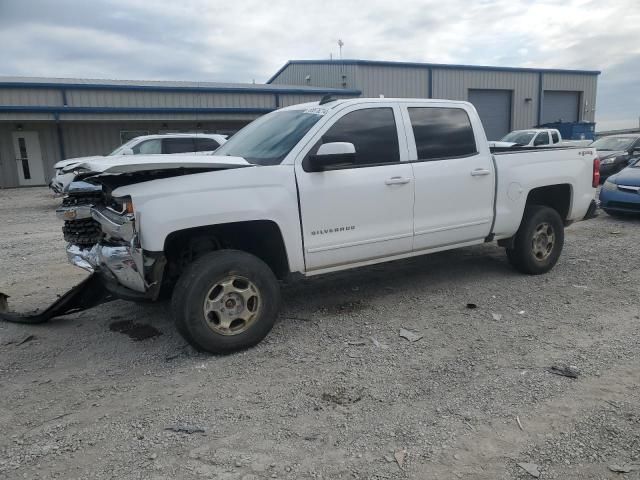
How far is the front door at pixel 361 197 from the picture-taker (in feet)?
14.7

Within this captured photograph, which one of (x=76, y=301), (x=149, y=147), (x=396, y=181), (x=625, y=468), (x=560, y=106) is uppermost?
(x=560, y=106)

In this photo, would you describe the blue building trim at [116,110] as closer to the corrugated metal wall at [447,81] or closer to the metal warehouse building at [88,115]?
the metal warehouse building at [88,115]

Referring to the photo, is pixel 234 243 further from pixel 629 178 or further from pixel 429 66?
pixel 429 66

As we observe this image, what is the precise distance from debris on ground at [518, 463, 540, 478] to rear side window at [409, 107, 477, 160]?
3105 mm

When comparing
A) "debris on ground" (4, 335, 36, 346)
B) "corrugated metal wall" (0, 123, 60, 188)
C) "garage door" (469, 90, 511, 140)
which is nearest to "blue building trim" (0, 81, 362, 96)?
"corrugated metal wall" (0, 123, 60, 188)

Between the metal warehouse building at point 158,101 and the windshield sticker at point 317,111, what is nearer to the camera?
the windshield sticker at point 317,111

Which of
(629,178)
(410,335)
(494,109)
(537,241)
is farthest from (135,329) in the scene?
(494,109)

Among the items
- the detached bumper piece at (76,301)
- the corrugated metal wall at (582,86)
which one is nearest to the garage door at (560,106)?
the corrugated metal wall at (582,86)

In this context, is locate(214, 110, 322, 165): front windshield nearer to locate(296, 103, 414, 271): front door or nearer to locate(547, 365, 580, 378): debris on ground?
locate(296, 103, 414, 271): front door

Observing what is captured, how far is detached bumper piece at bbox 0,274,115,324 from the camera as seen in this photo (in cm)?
473

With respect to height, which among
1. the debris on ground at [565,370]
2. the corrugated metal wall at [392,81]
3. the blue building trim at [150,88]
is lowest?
the debris on ground at [565,370]

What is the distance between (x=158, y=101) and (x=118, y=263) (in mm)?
20157

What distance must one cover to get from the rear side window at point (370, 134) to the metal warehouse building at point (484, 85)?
24.1 meters

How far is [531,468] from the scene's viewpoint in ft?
9.09
